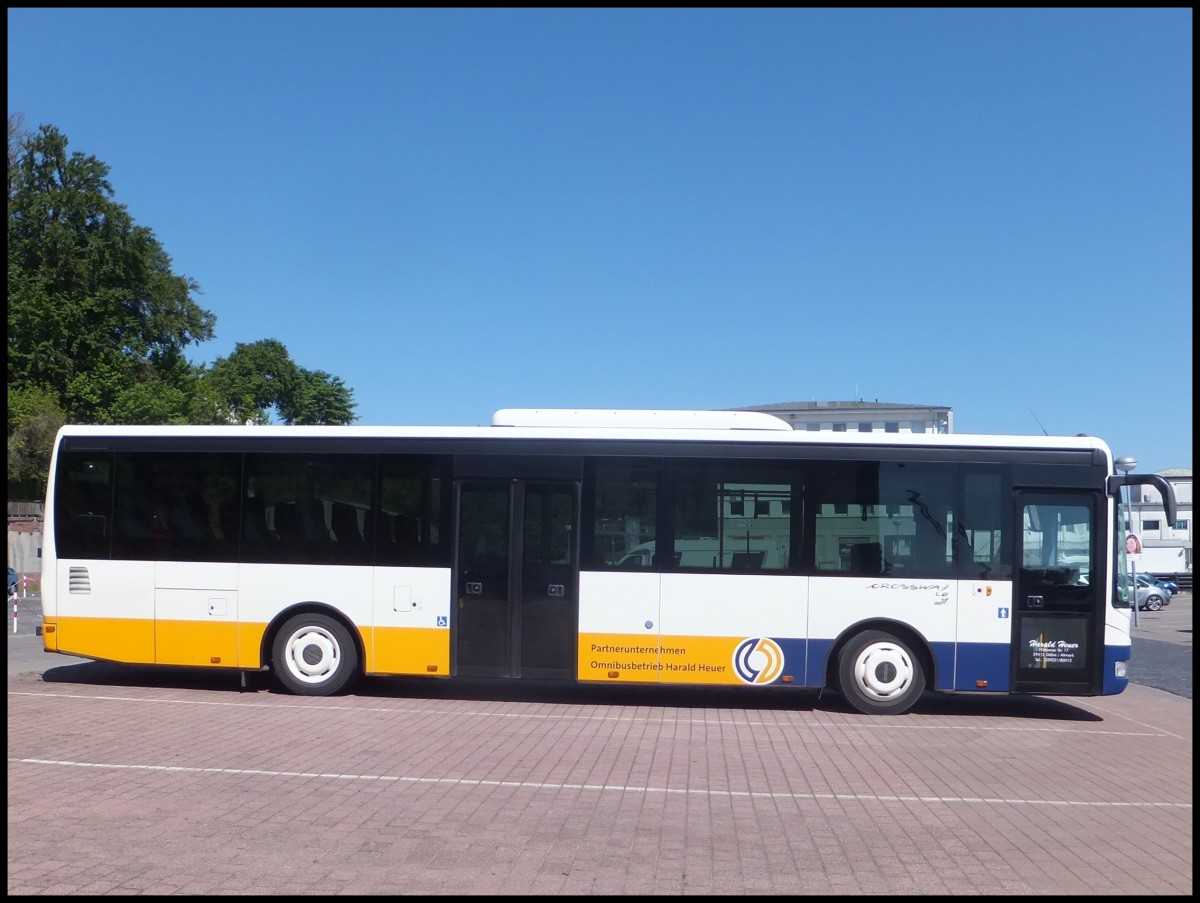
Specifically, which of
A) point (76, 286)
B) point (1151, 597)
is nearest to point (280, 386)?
point (76, 286)

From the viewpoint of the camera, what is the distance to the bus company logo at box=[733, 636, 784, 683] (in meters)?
12.5

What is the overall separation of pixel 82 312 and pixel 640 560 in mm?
46045

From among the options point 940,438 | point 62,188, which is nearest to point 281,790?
point 940,438

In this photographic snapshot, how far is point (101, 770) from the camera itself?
849 cm

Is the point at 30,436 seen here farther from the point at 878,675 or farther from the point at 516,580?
the point at 878,675

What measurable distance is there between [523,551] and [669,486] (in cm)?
179

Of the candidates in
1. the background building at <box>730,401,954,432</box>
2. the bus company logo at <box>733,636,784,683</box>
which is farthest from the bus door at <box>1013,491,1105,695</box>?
the background building at <box>730,401,954,432</box>

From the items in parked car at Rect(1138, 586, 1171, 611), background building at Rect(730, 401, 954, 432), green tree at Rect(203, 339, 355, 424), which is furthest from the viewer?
background building at Rect(730, 401, 954, 432)

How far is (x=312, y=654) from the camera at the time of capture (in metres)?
13.1

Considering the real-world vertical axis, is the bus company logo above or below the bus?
below

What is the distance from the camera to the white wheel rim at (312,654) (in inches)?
513

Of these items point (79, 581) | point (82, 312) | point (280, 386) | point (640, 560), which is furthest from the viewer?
point (280, 386)

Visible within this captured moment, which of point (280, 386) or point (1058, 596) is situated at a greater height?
point (280, 386)

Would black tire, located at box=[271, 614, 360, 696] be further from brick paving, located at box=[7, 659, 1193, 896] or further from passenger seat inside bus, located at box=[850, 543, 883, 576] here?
passenger seat inside bus, located at box=[850, 543, 883, 576]
